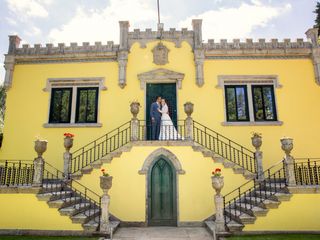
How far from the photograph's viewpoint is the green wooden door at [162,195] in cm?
1015

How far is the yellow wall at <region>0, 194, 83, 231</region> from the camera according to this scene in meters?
8.46

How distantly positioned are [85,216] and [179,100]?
23.2 ft

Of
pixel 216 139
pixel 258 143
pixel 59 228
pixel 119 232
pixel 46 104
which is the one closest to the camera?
pixel 59 228

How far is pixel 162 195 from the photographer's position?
10.4m

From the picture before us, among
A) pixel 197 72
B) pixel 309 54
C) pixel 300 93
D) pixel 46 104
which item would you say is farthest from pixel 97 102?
pixel 309 54

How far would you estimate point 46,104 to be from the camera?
13.3 metres

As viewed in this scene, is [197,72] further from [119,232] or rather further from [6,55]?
[6,55]

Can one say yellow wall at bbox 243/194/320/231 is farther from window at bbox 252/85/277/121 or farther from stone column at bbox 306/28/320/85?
stone column at bbox 306/28/320/85

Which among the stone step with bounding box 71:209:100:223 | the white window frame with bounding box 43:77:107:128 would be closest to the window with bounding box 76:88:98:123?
the white window frame with bounding box 43:77:107:128

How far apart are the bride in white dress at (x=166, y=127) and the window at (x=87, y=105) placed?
3637 millimetres

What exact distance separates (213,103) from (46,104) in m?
8.69

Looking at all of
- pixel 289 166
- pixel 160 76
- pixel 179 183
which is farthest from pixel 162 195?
pixel 160 76

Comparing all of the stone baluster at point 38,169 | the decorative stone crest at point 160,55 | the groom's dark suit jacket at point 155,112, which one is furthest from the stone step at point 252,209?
the decorative stone crest at point 160,55

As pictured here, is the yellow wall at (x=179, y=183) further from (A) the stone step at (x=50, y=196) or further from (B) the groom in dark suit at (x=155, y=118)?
(B) the groom in dark suit at (x=155, y=118)
